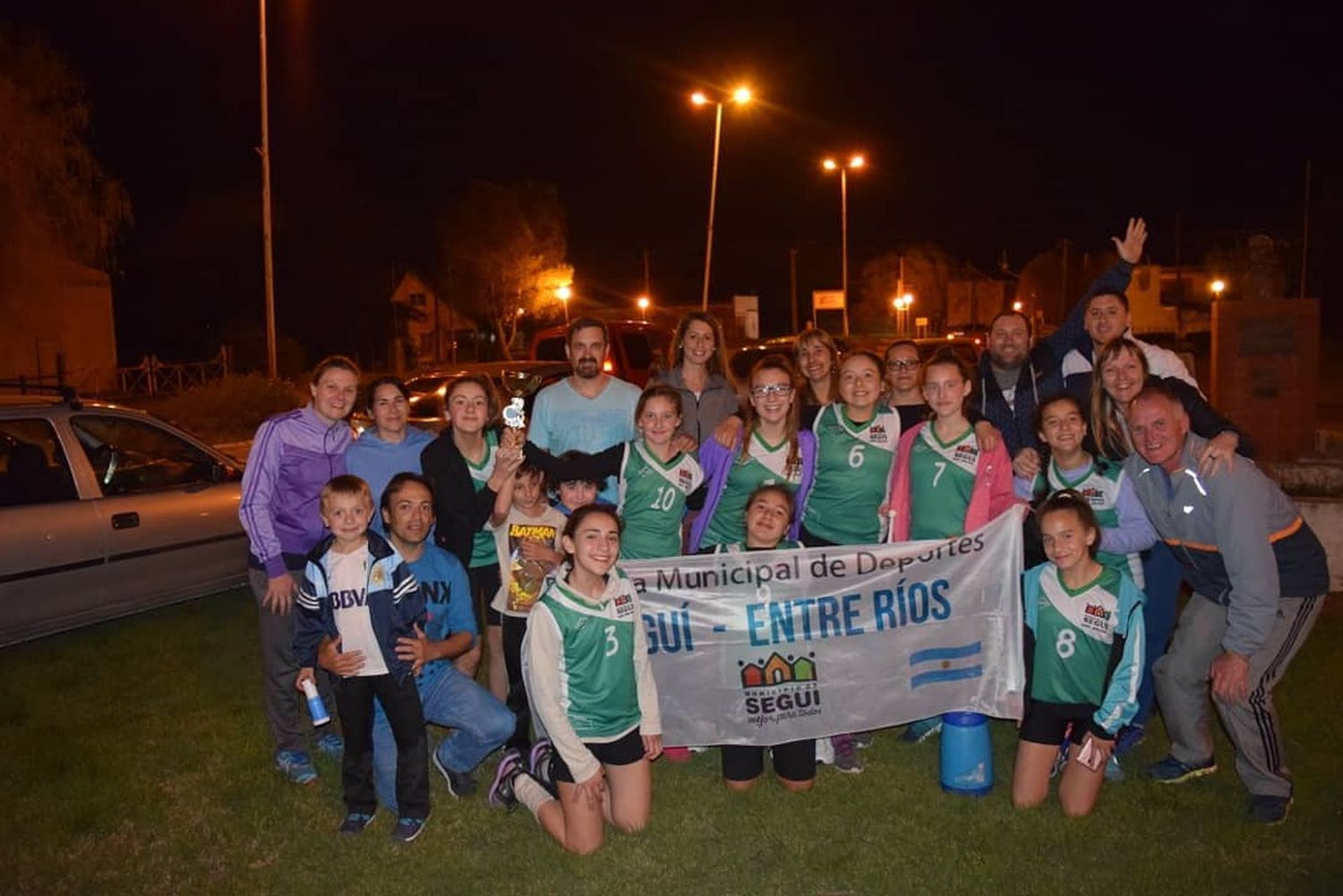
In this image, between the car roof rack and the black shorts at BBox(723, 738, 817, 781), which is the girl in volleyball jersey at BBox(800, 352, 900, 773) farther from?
the car roof rack

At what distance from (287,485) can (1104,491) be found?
3852 millimetres

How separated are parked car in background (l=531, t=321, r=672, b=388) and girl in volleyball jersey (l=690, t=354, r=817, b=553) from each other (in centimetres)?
→ 828

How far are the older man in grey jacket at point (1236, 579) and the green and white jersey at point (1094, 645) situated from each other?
0.29 metres

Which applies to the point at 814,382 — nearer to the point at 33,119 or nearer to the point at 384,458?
the point at 384,458

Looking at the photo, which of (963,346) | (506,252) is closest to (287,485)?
(963,346)

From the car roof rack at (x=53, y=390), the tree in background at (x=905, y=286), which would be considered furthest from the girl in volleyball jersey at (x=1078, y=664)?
the tree in background at (x=905, y=286)

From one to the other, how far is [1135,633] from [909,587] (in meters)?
1.00

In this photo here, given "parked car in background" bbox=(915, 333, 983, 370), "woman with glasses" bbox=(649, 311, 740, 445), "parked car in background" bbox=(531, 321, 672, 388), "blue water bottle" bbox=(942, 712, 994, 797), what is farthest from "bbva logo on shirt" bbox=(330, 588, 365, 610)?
"parked car in background" bbox=(915, 333, 983, 370)

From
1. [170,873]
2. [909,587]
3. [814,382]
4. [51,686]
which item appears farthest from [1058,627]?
[51,686]

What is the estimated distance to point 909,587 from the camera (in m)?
5.07

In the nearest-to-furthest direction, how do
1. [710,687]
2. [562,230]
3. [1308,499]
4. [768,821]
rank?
[768,821]
[710,687]
[1308,499]
[562,230]

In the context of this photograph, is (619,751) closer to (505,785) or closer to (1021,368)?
(505,785)

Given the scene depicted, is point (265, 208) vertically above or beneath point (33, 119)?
beneath

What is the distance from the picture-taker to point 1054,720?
4656mm
